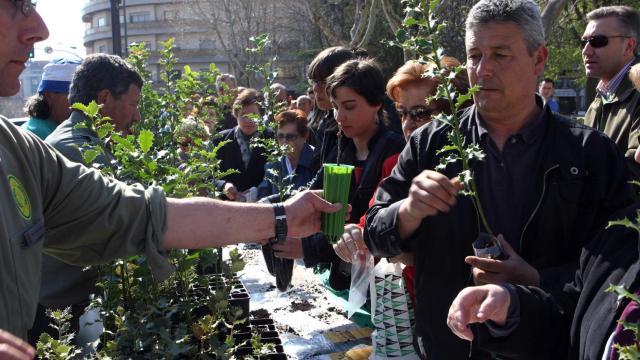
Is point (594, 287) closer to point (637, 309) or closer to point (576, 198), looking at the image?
point (637, 309)

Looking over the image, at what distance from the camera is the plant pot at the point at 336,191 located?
2268 millimetres

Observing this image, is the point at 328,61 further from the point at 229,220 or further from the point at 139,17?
the point at 139,17

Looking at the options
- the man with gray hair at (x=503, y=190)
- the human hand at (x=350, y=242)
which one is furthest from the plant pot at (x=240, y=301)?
the man with gray hair at (x=503, y=190)

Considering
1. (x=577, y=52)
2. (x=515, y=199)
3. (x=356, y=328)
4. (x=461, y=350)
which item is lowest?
(x=356, y=328)

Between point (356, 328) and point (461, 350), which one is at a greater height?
point (461, 350)

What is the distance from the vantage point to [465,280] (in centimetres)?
217

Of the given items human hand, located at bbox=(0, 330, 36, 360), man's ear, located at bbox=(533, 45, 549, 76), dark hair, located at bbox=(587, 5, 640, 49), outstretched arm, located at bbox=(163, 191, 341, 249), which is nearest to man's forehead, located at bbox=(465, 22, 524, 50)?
man's ear, located at bbox=(533, 45, 549, 76)

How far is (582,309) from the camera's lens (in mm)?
1652

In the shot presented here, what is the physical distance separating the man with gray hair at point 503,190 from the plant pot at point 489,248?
2 centimetres

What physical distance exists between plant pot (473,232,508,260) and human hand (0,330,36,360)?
1.30m

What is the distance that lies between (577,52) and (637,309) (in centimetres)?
2258

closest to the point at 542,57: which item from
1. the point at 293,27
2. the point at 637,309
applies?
the point at 637,309

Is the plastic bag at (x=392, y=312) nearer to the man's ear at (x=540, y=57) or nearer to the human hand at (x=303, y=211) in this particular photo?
the human hand at (x=303, y=211)

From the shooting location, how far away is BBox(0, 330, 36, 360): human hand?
121 centimetres
